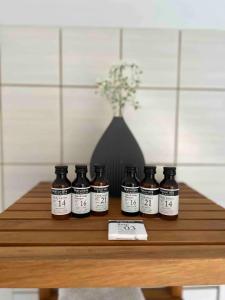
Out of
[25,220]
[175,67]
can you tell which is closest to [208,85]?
[175,67]

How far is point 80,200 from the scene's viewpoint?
0.61 m

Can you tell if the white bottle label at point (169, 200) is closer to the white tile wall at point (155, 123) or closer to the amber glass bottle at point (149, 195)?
the amber glass bottle at point (149, 195)

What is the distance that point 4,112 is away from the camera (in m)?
0.98

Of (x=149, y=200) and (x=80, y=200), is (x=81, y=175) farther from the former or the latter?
(x=149, y=200)

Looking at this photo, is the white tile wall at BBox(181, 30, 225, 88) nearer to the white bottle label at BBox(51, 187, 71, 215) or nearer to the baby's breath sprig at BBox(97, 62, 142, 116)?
the baby's breath sprig at BBox(97, 62, 142, 116)

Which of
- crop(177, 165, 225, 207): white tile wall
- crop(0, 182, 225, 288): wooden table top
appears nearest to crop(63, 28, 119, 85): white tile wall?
crop(177, 165, 225, 207): white tile wall

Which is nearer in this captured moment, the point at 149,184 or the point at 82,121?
the point at 149,184

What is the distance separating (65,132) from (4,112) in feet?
0.70

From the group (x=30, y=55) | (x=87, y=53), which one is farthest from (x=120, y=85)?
(x=30, y=55)

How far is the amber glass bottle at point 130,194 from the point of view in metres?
0.62

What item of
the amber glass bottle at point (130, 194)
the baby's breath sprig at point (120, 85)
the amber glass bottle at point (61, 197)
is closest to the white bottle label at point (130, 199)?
the amber glass bottle at point (130, 194)

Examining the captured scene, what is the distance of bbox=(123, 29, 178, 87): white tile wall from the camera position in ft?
3.20

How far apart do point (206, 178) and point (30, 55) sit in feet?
2.41

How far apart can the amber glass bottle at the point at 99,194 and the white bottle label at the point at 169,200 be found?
4.7 inches
